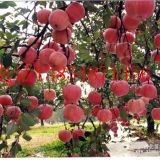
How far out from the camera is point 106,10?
3.71ft

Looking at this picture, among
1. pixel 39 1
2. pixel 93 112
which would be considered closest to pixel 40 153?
pixel 93 112

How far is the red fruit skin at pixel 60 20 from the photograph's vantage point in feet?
3.10

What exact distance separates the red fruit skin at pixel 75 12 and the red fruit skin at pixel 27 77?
203 mm

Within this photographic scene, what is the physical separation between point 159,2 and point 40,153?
6.59 meters

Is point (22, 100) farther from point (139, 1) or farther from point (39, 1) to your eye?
point (139, 1)

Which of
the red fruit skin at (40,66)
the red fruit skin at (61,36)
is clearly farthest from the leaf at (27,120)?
the red fruit skin at (61,36)

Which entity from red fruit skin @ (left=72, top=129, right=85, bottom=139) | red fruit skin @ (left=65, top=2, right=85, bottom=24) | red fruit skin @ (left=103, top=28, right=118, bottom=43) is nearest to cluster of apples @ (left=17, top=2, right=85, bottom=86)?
red fruit skin @ (left=65, top=2, right=85, bottom=24)

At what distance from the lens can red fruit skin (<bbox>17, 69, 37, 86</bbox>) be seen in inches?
42.4

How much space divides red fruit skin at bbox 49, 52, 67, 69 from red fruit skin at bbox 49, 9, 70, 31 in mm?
68

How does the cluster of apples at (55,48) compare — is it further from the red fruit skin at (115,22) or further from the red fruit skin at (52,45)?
the red fruit skin at (115,22)

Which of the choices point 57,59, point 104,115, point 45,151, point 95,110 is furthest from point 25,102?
point 45,151

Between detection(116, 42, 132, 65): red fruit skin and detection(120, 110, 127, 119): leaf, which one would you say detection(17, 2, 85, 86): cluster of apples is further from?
detection(120, 110, 127, 119): leaf

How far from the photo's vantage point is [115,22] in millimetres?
1129

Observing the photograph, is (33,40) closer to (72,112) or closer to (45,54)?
(45,54)
